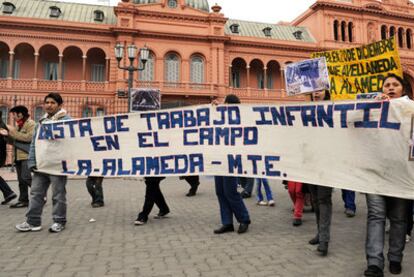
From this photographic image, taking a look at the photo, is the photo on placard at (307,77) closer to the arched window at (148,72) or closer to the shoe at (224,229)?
the shoe at (224,229)

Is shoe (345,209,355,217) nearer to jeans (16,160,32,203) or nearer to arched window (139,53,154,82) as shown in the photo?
jeans (16,160,32,203)

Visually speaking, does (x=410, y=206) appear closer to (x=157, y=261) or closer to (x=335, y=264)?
(x=335, y=264)

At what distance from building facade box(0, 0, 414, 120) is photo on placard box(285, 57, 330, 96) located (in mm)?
18451

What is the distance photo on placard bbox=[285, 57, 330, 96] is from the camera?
5.29m

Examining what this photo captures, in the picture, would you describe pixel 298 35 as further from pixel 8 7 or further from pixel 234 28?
pixel 8 7

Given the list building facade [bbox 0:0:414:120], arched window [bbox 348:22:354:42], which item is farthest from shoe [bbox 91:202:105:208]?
arched window [bbox 348:22:354:42]

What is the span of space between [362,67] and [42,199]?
636cm

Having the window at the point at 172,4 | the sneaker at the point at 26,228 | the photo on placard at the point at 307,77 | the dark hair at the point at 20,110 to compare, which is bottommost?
the sneaker at the point at 26,228

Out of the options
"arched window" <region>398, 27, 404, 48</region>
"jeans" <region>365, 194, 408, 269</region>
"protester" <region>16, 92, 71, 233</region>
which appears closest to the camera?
"jeans" <region>365, 194, 408, 269</region>

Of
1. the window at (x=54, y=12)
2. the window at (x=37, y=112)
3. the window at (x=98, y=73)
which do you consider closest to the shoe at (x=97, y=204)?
the window at (x=37, y=112)

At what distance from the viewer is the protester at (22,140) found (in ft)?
19.8

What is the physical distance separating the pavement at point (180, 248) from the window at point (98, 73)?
931 inches

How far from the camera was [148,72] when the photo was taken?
86.7 feet

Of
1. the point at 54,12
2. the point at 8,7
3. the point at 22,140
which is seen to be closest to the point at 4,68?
the point at 8,7
